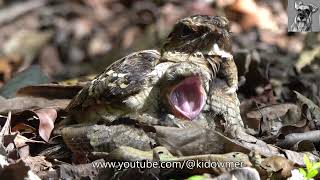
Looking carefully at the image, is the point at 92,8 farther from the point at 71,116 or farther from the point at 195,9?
the point at 71,116

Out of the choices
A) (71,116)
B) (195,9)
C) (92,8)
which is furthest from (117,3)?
(71,116)

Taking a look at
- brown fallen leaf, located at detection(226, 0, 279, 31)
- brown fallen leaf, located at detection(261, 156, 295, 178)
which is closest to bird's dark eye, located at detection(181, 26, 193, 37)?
brown fallen leaf, located at detection(261, 156, 295, 178)

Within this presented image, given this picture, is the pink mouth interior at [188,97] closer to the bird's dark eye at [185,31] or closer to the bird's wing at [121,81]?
the bird's wing at [121,81]

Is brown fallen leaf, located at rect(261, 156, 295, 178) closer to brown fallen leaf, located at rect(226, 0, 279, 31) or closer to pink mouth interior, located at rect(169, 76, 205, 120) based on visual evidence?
pink mouth interior, located at rect(169, 76, 205, 120)

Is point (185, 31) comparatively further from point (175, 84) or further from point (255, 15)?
Result: point (255, 15)

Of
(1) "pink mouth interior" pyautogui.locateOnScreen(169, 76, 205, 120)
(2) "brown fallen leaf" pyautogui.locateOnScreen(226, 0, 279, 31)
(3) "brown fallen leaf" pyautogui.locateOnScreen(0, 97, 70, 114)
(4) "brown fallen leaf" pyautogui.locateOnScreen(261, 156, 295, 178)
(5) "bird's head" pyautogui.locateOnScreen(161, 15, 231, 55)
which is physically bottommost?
(2) "brown fallen leaf" pyautogui.locateOnScreen(226, 0, 279, 31)

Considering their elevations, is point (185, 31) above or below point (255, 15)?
above

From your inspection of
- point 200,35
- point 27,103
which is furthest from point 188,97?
point 27,103
